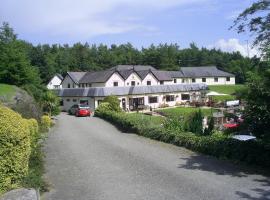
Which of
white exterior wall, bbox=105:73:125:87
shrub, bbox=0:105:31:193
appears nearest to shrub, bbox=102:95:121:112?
white exterior wall, bbox=105:73:125:87

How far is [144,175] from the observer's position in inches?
516

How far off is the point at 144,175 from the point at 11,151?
483 centimetres

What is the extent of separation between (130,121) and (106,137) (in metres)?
2.98

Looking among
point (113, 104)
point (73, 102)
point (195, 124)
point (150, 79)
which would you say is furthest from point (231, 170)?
point (150, 79)

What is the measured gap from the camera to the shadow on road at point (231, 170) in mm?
10511

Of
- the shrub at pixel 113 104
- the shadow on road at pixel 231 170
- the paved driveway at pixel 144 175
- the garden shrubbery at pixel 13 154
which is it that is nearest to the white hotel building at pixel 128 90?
the shrub at pixel 113 104

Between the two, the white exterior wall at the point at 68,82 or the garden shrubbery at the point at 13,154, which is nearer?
the garden shrubbery at the point at 13,154

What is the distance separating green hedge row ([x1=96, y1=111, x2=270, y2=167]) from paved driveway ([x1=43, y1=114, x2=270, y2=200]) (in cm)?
55

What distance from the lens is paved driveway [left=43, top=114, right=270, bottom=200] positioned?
35.6 feet

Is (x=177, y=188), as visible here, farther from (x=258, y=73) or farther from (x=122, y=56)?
(x=122, y=56)

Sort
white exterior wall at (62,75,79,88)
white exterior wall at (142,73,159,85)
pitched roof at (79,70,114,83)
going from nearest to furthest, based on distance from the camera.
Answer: pitched roof at (79,70,114,83)
white exterior wall at (142,73,159,85)
white exterior wall at (62,75,79,88)

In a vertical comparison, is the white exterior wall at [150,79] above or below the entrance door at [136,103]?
above

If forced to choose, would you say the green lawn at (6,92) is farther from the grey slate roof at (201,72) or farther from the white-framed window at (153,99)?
the grey slate roof at (201,72)

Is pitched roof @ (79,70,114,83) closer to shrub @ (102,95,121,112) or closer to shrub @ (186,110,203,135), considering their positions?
shrub @ (102,95,121,112)
